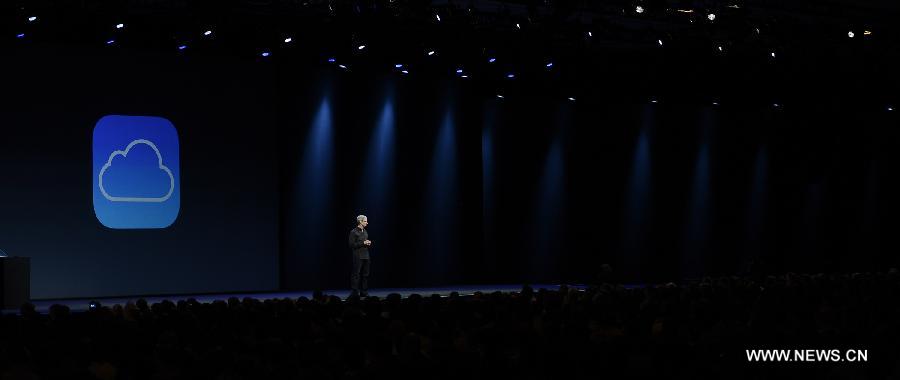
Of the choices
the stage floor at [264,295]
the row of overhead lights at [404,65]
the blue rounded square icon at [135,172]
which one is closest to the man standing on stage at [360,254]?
the stage floor at [264,295]

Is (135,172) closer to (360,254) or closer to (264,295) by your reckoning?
(264,295)

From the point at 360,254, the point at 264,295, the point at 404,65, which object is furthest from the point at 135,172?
the point at 404,65

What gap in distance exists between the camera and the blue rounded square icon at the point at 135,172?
1531 cm

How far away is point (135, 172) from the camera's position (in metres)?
15.5

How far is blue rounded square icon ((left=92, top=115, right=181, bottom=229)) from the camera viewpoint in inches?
603

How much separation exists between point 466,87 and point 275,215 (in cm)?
400

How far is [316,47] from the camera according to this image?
15.5 meters

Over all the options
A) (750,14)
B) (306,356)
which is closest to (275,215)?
(750,14)

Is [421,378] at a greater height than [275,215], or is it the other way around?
[275,215]

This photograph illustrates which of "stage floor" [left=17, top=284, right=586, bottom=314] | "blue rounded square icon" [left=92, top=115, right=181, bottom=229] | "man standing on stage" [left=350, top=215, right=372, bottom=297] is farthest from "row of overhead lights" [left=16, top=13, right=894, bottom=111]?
"stage floor" [left=17, top=284, right=586, bottom=314]

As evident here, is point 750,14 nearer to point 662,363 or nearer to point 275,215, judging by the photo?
point 275,215

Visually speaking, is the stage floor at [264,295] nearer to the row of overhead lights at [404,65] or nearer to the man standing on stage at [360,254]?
the man standing on stage at [360,254]

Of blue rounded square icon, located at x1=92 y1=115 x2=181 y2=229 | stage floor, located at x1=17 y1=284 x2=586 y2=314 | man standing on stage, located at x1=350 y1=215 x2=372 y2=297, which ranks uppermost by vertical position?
blue rounded square icon, located at x1=92 y1=115 x2=181 y2=229

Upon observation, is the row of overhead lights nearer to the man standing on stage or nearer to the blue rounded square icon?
the blue rounded square icon
